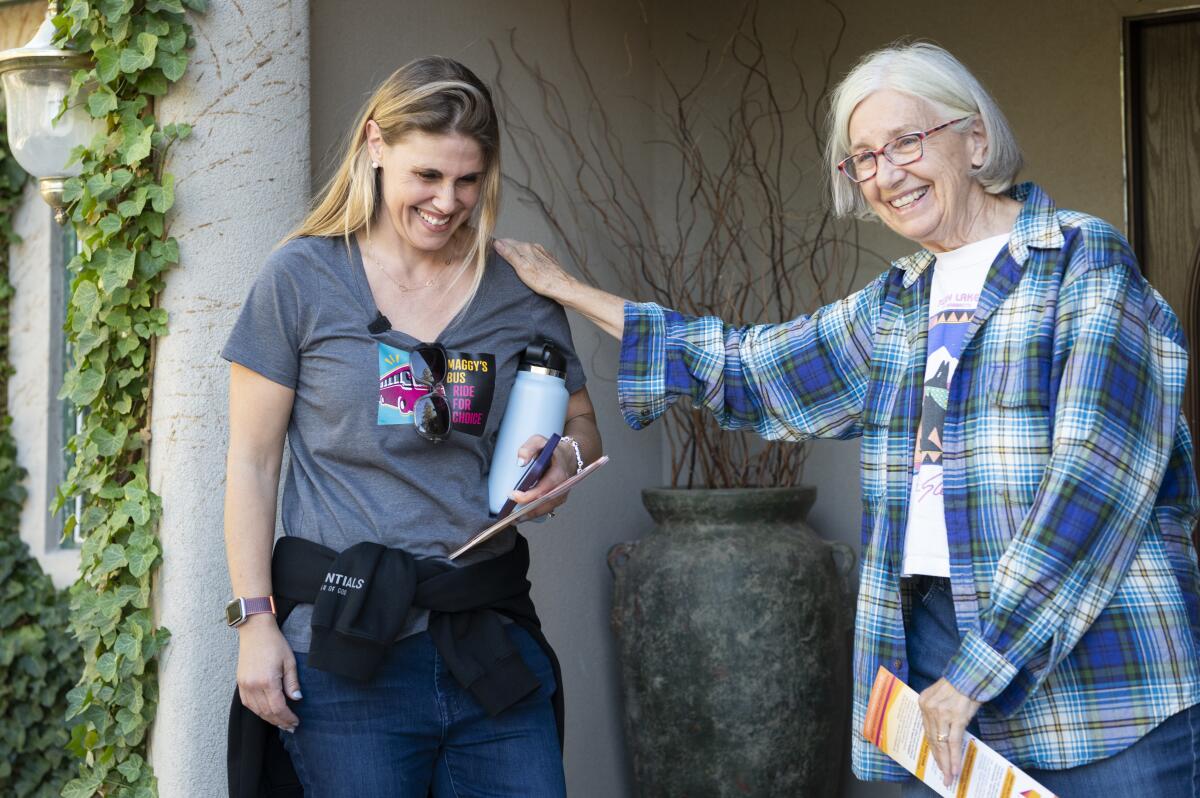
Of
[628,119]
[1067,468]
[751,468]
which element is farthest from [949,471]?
[628,119]

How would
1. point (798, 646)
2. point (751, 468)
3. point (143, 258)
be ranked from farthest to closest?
1. point (751, 468)
2. point (798, 646)
3. point (143, 258)

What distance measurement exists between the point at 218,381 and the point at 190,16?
0.61 meters

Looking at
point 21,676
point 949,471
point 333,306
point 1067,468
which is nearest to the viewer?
point 1067,468

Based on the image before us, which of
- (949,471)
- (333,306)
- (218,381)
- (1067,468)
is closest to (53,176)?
(218,381)

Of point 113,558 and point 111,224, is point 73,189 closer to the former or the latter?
point 111,224

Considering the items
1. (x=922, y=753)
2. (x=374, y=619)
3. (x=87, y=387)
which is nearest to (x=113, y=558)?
(x=87, y=387)

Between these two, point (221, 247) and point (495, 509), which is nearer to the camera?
point (495, 509)

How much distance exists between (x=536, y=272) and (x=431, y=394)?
0.34 metres

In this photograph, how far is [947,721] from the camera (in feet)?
5.40

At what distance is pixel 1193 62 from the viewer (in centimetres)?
335

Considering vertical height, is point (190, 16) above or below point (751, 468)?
above

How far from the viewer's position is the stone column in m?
2.16

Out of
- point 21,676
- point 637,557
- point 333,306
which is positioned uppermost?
point 333,306

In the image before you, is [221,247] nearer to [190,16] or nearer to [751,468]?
[190,16]
